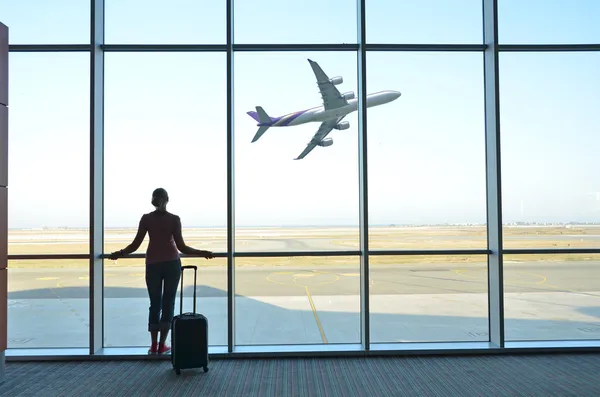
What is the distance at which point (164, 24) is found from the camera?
15.0 ft

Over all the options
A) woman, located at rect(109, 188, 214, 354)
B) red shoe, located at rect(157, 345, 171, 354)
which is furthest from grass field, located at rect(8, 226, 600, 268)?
red shoe, located at rect(157, 345, 171, 354)

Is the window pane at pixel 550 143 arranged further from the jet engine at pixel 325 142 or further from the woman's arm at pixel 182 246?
the woman's arm at pixel 182 246

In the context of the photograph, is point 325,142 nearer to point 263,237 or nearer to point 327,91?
point 327,91

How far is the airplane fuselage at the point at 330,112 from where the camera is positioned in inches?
175

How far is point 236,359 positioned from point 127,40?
324 centimetres

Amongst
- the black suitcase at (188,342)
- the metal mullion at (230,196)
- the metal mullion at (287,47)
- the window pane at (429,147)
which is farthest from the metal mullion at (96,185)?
the window pane at (429,147)

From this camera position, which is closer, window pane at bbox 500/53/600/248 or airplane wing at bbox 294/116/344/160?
airplane wing at bbox 294/116/344/160

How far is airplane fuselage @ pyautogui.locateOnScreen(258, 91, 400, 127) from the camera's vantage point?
4.43 meters

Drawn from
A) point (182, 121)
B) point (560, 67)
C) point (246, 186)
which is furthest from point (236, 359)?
point (560, 67)

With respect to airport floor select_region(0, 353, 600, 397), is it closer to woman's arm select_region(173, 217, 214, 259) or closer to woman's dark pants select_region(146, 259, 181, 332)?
woman's dark pants select_region(146, 259, 181, 332)

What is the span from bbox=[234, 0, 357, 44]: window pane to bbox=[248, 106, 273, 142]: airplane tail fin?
2.23ft

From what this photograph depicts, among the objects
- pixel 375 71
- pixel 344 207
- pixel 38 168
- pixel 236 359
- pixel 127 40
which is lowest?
pixel 236 359

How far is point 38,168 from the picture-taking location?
4.65m

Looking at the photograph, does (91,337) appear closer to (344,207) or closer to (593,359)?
(344,207)
